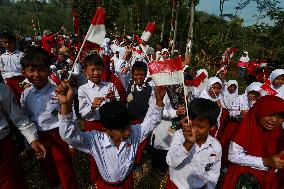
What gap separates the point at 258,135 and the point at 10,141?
92.9 inches

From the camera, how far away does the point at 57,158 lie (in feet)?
11.9

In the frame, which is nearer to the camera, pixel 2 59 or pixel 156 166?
pixel 156 166

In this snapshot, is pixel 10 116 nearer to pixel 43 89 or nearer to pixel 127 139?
pixel 43 89

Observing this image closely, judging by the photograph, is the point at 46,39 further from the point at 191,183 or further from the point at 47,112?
the point at 191,183

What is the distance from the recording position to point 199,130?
2889 millimetres

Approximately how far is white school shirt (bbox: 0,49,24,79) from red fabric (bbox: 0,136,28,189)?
3970 mm

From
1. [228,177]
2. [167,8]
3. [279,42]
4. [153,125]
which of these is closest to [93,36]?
[153,125]

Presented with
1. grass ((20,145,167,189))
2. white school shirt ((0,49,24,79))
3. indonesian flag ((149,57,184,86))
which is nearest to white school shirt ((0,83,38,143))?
indonesian flag ((149,57,184,86))

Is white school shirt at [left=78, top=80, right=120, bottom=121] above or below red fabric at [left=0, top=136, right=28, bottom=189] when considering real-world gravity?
above

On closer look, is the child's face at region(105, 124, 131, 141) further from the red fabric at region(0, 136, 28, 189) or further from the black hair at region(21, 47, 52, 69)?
the black hair at region(21, 47, 52, 69)

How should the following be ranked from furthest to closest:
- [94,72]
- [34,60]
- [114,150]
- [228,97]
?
1. [228,97]
2. [94,72]
3. [34,60]
4. [114,150]

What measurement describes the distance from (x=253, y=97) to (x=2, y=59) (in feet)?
16.6

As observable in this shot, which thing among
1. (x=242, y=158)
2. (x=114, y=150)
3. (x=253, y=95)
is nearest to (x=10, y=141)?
(x=114, y=150)

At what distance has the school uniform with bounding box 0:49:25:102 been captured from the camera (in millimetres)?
6453
